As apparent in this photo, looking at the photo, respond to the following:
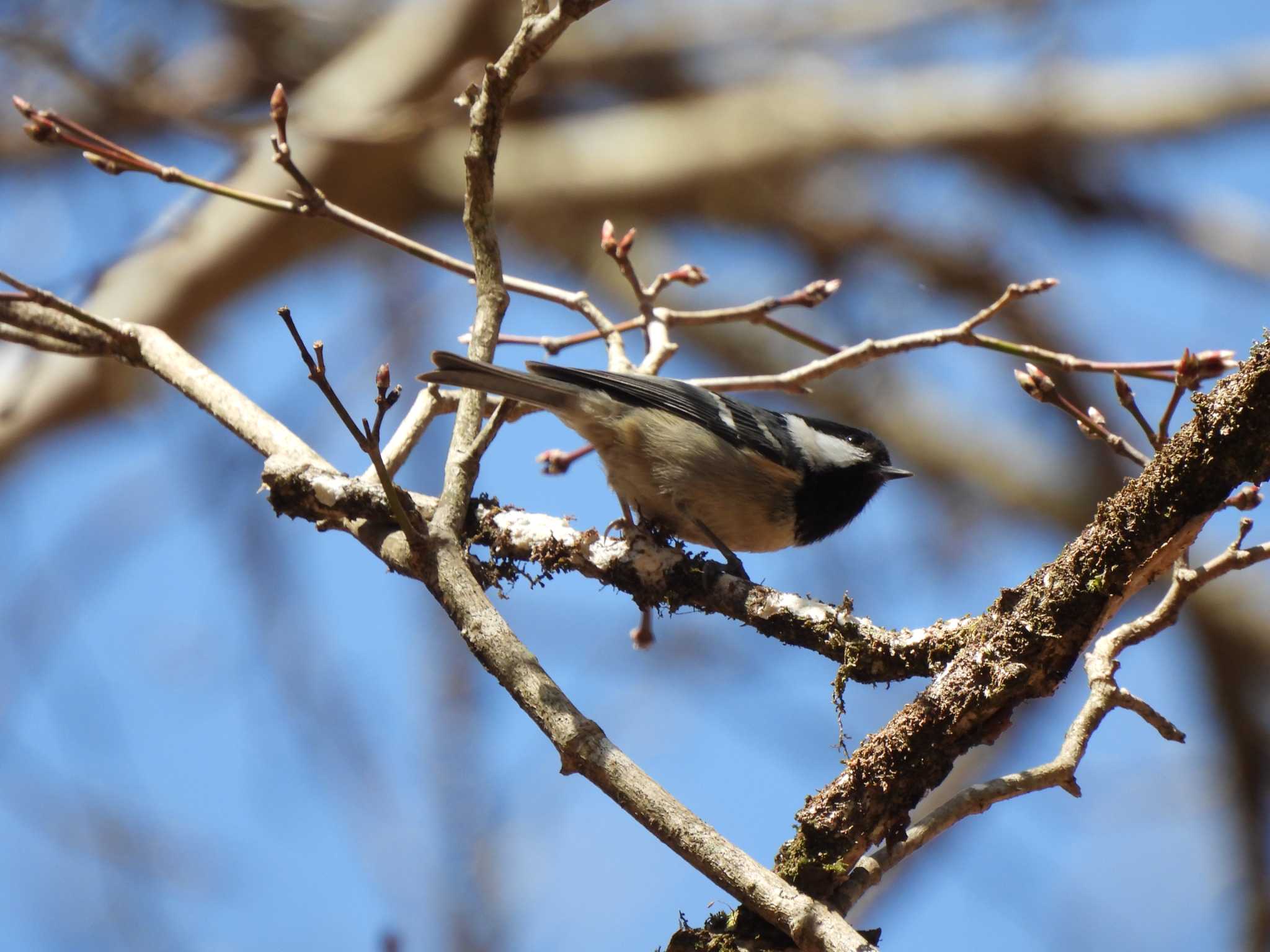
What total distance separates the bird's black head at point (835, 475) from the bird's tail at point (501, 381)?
2.92 ft

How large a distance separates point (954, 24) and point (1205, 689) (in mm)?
5971

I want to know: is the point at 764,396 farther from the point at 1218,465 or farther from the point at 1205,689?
the point at 1218,465

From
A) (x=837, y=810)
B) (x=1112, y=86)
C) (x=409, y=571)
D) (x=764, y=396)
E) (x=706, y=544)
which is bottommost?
(x=837, y=810)

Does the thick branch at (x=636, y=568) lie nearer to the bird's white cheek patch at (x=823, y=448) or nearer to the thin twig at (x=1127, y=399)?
the thin twig at (x=1127, y=399)

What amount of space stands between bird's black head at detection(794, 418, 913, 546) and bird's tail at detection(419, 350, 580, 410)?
889mm

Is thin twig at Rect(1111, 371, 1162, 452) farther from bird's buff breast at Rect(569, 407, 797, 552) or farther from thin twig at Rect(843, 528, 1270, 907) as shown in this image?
bird's buff breast at Rect(569, 407, 797, 552)

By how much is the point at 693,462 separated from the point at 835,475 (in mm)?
672

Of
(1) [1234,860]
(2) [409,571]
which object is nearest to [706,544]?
(2) [409,571]

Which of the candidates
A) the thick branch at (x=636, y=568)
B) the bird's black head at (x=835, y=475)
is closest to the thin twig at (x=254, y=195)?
the thick branch at (x=636, y=568)

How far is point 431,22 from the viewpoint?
7.48m

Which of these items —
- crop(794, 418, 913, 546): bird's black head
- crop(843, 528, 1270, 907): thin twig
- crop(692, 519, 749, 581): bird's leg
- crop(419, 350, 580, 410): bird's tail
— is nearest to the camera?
crop(843, 528, 1270, 907): thin twig

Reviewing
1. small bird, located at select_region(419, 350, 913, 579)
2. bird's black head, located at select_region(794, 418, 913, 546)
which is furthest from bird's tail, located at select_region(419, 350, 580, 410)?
bird's black head, located at select_region(794, 418, 913, 546)

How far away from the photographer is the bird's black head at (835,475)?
3834 millimetres

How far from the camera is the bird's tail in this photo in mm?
2777
